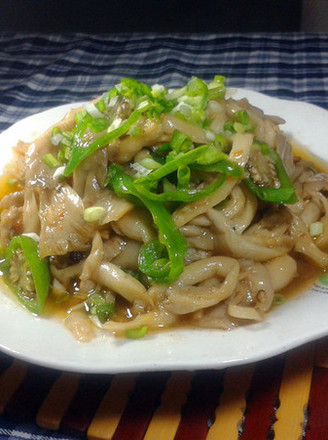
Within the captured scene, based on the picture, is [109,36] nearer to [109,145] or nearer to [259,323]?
[109,145]

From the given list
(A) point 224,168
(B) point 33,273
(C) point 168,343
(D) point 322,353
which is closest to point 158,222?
(A) point 224,168

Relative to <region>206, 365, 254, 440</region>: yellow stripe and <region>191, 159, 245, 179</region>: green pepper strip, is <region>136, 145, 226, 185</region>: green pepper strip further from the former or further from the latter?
<region>206, 365, 254, 440</region>: yellow stripe

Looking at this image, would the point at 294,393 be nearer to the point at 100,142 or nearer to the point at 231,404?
the point at 231,404

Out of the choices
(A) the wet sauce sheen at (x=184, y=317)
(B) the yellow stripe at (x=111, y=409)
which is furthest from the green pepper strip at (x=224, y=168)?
(B) the yellow stripe at (x=111, y=409)

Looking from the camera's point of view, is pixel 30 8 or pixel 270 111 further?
pixel 30 8

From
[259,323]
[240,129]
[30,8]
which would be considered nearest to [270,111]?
[240,129]

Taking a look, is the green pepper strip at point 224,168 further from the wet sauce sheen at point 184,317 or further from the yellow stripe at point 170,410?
the yellow stripe at point 170,410

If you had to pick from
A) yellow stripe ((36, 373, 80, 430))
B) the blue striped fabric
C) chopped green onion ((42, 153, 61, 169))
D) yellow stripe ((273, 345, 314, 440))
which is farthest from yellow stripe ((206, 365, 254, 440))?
the blue striped fabric
